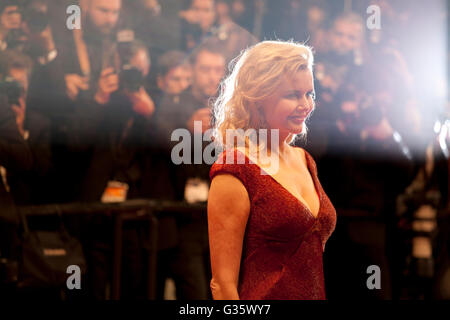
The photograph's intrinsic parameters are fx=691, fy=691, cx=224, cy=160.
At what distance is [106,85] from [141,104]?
0.87ft

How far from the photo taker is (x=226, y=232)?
6.73 ft

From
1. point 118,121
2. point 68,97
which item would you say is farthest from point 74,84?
point 118,121

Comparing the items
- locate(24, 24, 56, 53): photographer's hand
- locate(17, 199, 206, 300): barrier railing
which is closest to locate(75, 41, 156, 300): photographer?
locate(17, 199, 206, 300): barrier railing

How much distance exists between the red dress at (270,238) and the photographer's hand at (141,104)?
239cm

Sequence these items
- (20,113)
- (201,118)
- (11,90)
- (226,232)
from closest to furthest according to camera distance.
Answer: (226,232) → (11,90) → (20,113) → (201,118)

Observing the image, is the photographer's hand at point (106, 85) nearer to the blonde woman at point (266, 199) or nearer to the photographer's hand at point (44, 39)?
the photographer's hand at point (44, 39)

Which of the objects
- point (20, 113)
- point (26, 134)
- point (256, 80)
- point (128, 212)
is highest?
point (256, 80)

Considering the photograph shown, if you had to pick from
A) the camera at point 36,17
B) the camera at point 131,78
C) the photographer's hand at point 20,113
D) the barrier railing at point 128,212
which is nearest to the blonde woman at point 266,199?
the barrier railing at point 128,212

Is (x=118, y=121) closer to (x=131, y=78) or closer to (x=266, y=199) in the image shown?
(x=131, y=78)

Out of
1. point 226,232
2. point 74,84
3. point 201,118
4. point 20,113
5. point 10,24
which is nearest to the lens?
point 226,232

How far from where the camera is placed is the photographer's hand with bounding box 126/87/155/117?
14.5 ft

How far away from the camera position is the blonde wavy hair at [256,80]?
214 centimetres

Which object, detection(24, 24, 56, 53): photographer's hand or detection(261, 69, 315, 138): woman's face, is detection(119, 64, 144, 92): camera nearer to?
detection(24, 24, 56, 53): photographer's hand
